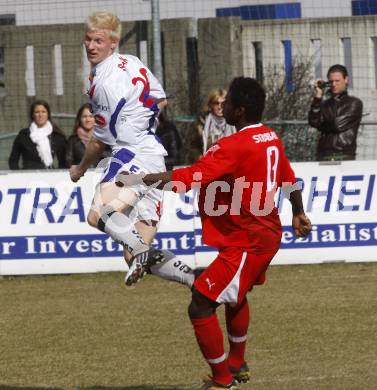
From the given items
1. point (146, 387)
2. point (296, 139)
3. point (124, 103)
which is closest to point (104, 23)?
point (124, 103)

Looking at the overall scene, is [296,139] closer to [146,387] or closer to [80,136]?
A: [80,136]

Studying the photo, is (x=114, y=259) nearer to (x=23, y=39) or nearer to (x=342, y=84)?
(x=342, y=84)

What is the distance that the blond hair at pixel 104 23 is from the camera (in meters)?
9.36

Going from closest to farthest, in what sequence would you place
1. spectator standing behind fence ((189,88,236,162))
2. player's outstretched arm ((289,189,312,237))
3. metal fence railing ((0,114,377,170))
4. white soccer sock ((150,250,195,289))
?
player's outstretched arm ((289,189,312,237)), white soccer sock ((150,250,195,289)), spectator standing behind fence ((189,88,236,162)), metal fence railing ((0,114,377,170))

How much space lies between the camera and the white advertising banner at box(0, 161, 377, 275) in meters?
15.2

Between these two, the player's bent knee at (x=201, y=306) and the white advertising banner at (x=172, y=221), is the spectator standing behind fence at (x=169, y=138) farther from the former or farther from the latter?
the player's bent knee at (x=201, y=306)

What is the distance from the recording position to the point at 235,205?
8.56 meters

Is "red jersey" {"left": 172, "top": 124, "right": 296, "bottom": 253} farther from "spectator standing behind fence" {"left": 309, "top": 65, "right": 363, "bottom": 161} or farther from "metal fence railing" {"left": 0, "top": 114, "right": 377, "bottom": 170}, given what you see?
"metal fence railing" {"left": 0, "top": 114, "right": 377, "bottom": 170}

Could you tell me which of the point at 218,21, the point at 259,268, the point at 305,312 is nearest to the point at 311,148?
the point at 218,21

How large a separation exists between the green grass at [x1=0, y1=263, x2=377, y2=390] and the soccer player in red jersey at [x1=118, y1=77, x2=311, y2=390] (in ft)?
3.18

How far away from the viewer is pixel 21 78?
18719mm

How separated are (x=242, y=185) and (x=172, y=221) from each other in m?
6.74

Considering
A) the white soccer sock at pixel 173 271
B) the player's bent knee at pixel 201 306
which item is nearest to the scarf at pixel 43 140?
the white soccer sock at pixel 173 271

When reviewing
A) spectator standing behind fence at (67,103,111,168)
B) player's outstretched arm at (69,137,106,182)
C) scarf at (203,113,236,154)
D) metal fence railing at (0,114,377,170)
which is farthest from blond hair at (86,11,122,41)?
metal fence railing at (0,114,377,170)
